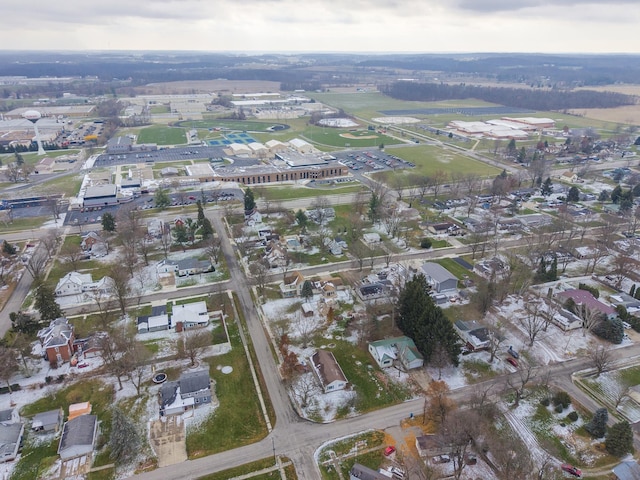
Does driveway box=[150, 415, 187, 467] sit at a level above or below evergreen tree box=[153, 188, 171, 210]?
below

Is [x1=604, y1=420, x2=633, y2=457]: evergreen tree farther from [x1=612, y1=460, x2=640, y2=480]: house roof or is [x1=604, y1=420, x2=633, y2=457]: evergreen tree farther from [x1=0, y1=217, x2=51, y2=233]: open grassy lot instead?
[x1=0, y1=217, x2=51, y2=233]: open grassy lot

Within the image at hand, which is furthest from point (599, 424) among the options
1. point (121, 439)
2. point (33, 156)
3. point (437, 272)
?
point (33, 156)

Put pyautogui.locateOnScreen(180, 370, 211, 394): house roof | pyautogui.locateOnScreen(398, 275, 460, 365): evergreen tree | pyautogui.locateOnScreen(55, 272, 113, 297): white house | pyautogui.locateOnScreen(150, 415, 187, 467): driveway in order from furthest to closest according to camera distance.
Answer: pyautogui.locateOnScreen(55, 272, 113, 297): white house < pyautogui.locateOnScreen(398, 275, 460, 365): evergreen tree < pyautogui.locateOnScreen(180, 370, 211, 394): house roof < pyautogui.locateOnScreen(150, 415, 187, 467): driveway

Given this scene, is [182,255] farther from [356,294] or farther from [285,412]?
[285,412]

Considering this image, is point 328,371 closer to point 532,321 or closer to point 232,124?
point 532,321

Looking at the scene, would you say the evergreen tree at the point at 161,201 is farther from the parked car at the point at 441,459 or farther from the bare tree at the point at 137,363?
the parked car at the point at 441,459

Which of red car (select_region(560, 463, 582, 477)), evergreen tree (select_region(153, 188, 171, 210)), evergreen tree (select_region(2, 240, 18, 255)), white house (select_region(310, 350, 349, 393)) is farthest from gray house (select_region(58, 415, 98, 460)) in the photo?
evergreen tree (select_region(153, 188, 171, 210))

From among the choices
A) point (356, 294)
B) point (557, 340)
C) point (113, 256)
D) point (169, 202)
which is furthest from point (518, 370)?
point (169, 202)
